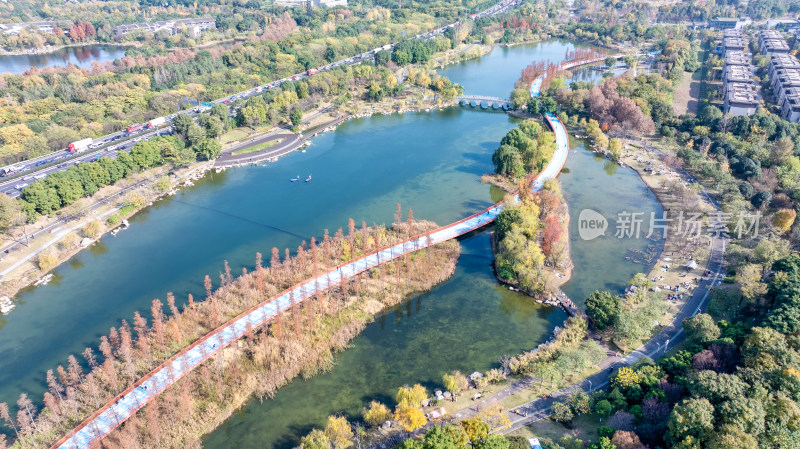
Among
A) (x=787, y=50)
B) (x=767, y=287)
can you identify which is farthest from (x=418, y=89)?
(x=787, y=50)

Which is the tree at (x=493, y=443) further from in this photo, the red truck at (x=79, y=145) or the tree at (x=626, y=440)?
the red truck at (x=79, y=145)

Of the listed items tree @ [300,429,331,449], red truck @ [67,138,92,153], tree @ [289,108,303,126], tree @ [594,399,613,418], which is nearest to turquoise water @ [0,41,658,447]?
tree @ [300,429,331,449]

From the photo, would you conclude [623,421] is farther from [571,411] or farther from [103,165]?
[103,165]

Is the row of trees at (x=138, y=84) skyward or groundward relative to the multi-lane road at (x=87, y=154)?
skyward

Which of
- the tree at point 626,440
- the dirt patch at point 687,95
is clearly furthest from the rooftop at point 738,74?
the tree at point 626,440

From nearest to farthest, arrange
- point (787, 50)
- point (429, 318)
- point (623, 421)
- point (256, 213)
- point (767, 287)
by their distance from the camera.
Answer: point (623, 421), point (767, 287), point (429, 318), point (256, 213), point (787, 50)

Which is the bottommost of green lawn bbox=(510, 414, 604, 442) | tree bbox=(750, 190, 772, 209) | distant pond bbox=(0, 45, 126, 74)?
green lawn bbox=(510, 414, 604, 442)

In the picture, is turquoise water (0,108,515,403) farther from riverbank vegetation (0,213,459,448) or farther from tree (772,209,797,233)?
tree (772,209,797,233)
